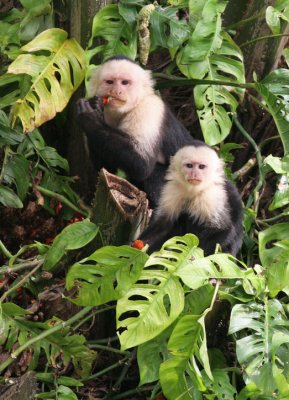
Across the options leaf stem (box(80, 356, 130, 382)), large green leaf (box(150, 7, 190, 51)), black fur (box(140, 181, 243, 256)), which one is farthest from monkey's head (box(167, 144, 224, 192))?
large green leaf (box(150, 7, 190, 51))

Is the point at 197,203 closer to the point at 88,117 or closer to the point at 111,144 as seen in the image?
the point at 111,144

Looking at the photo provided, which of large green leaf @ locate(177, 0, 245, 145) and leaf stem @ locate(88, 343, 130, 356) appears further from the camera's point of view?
large green leaf @ locate(177, 0, 245, 145)

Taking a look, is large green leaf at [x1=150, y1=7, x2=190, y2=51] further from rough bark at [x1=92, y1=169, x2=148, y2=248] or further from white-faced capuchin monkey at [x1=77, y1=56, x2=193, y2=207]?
rough bark at [x1=92, y1=169, x2=148, y2=248]

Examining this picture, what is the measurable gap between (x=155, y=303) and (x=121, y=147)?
4.77 feet

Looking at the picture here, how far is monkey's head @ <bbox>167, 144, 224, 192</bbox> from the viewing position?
3791 mm

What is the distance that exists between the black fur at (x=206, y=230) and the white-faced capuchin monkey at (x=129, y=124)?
43 centimetres

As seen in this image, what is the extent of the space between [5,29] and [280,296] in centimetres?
203

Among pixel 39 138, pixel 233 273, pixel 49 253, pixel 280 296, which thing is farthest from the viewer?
pixel 39 138

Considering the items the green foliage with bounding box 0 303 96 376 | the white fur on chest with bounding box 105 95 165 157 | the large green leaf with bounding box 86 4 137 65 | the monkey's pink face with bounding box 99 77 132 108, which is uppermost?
the large green leaf with bounding box 86 4 137 65

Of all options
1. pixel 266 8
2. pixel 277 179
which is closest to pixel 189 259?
pixel 277 179

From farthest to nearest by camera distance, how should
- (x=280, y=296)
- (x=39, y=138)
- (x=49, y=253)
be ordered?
(x=39, y=138) → (x=280, y=296) → (x=49, y=253)

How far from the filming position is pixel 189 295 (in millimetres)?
3260

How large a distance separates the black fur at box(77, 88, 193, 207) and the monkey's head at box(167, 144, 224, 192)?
16.9 inches

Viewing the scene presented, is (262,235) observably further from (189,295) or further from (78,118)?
(78,118)
